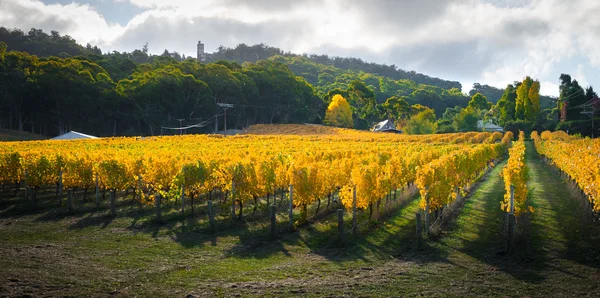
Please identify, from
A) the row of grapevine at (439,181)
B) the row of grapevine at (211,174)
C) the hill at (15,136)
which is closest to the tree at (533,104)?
the row of grapevine at (211,174)

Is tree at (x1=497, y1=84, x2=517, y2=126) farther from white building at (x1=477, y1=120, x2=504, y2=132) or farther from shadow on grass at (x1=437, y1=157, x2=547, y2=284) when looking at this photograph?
shadow on grass at (x1=437, y1=157, x2=547, y2=284)

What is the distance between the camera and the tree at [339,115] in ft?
319

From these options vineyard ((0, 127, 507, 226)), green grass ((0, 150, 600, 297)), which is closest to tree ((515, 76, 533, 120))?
vineyard ((0, 127, 507, 226))

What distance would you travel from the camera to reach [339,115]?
9812 centimetres

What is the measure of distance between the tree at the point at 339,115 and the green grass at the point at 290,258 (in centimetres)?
7760

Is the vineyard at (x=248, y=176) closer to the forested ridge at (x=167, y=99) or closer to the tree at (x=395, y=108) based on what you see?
the forested ridge at (x=167, y=99)

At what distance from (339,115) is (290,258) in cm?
8535

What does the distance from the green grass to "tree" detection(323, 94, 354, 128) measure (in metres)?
77.6

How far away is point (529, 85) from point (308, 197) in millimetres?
91710

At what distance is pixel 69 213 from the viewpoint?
20328 mm

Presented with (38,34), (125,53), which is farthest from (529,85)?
(38,34)

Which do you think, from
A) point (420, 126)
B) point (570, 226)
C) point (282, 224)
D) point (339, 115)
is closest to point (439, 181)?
point (570, 226)

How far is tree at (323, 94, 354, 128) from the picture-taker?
97.2 m

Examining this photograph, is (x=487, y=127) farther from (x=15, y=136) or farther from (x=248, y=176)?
(x=248, y=176)
